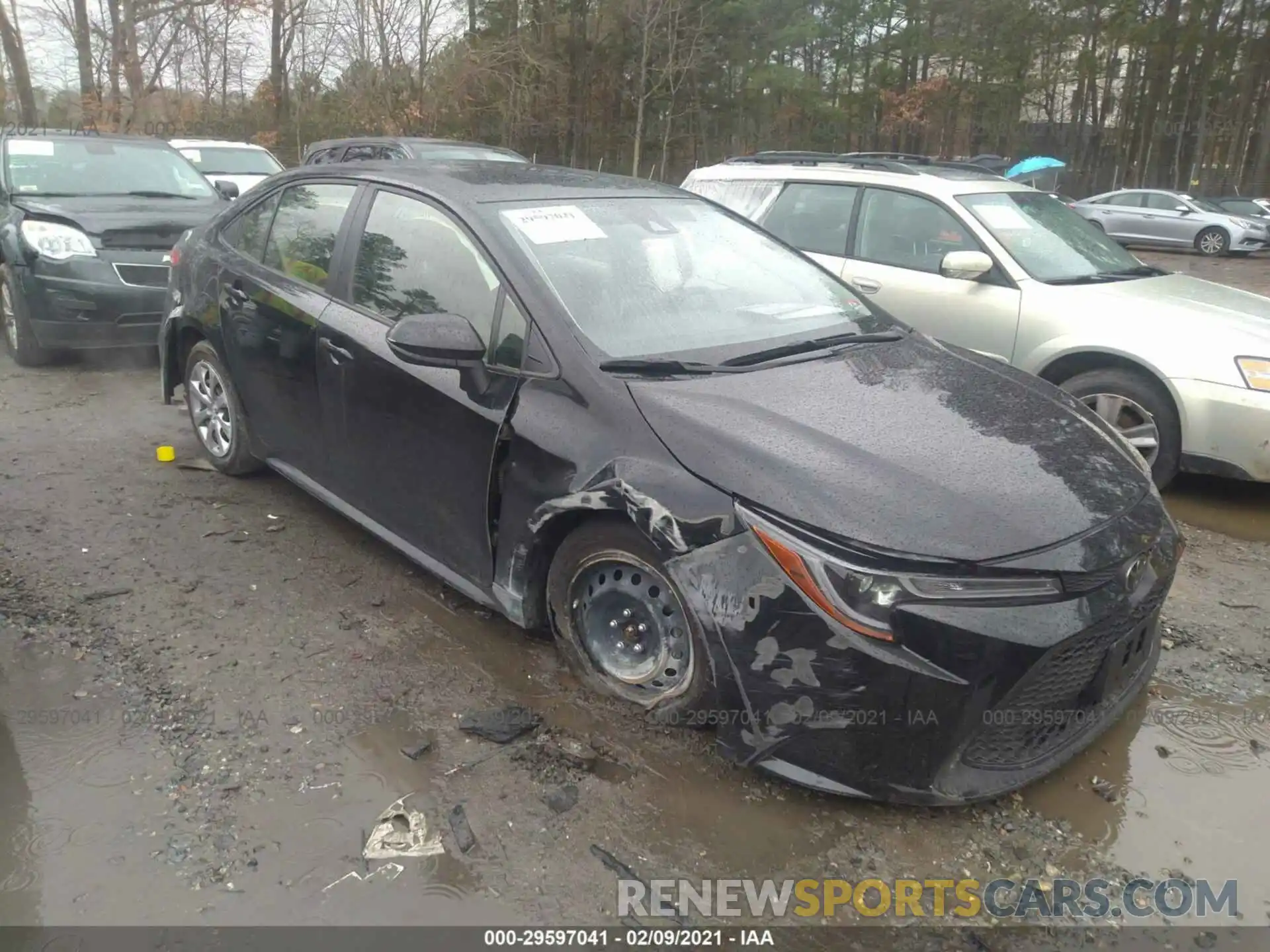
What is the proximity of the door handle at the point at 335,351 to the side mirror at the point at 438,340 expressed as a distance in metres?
0.60

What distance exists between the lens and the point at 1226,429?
4691 mm

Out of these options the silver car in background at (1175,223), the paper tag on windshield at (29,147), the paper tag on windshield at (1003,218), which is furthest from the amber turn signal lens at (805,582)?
the silver car in background at (1175,223)

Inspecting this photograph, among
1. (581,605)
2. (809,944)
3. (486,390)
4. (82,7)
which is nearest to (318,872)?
(581,605)

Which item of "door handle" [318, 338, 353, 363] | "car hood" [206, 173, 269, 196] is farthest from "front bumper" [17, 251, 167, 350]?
"car hood" [206, 173, 269, 196]

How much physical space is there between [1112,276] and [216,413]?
515cm

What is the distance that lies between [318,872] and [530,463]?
1.30 metres

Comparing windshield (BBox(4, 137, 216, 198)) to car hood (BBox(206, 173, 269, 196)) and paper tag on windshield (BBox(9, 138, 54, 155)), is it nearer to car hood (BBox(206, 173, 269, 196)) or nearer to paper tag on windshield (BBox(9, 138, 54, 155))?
paper tag on windshield (BBox(9, 138, 54, 155))

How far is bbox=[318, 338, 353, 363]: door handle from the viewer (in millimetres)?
3688

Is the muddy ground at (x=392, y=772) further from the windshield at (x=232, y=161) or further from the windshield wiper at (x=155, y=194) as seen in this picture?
the windshield at (x=232, y=161)

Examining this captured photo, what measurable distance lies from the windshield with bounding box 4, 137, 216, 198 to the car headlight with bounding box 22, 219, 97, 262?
2.33 ft

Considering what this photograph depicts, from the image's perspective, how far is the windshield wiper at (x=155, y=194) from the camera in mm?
7711

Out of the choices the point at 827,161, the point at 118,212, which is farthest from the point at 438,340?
the point at 118,212

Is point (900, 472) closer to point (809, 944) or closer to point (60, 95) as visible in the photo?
point (809, 944)

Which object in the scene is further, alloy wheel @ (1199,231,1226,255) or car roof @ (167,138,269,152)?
alloy wheel @ (1199,231,1226,255)
